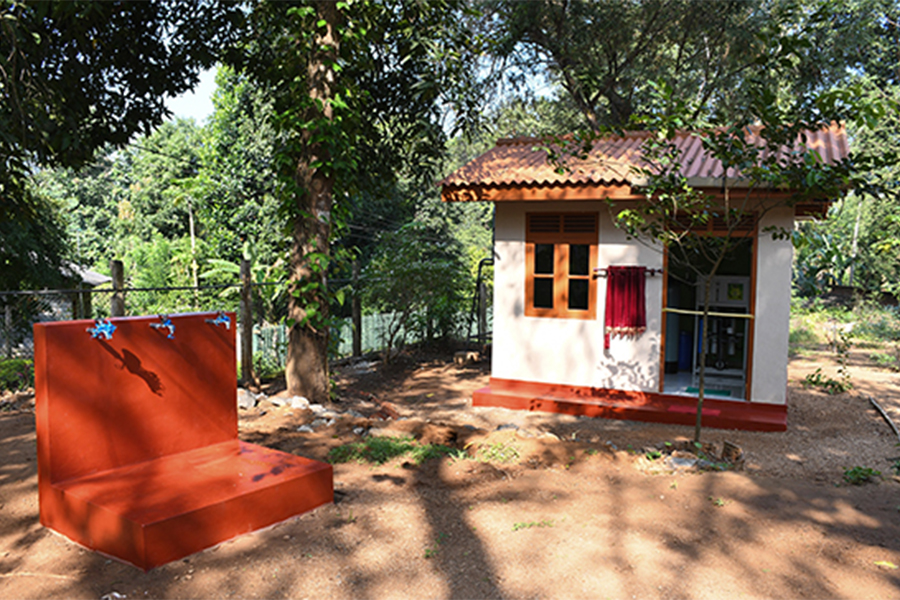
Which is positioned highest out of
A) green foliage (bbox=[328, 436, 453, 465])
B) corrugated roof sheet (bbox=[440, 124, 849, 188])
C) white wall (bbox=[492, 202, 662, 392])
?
corrugated roof sheet (bbox=[440, 124, 849, 188])

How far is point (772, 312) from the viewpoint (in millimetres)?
7832

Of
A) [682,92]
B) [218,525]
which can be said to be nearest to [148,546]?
[218,525]

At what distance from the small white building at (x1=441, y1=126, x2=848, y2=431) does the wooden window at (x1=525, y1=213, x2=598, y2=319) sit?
14 millimetres

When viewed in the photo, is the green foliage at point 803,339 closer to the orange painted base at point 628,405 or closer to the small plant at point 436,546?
the orange painted base at point 628,405

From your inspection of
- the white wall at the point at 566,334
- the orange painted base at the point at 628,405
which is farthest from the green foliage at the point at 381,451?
the white wall at the point at 566,334

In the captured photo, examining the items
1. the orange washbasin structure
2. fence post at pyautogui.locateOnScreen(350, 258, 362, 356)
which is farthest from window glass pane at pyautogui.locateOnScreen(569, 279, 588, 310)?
the orange washbasin structure

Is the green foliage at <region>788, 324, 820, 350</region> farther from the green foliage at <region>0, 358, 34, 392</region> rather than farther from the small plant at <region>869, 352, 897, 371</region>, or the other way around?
the green foliage at <region>0, 358, 34, 392</region>

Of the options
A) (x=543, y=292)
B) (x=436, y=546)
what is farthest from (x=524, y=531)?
(x=543, y=292)

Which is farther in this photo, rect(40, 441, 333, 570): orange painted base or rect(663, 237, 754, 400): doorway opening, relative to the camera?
rect(663, 237, 754, 400): doorway opening

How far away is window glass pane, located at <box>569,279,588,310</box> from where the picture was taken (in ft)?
29.1

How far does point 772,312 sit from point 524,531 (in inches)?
206

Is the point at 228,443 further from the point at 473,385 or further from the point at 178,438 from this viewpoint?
the point at 473,385

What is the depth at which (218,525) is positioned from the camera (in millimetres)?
3775

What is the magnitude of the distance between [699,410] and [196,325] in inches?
193
